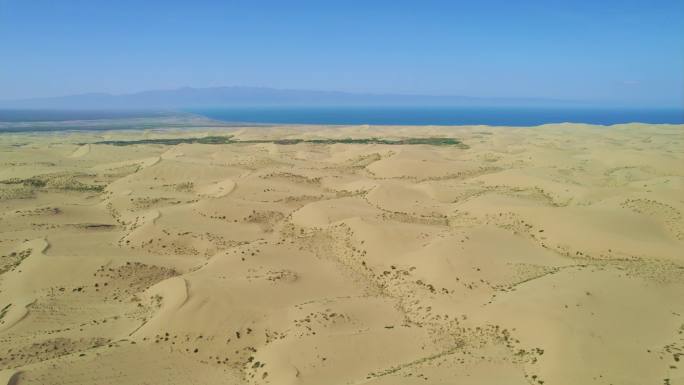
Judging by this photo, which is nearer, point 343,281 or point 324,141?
point 343,281

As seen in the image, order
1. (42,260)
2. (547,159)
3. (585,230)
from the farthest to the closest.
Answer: (547,159)
(585,230)
(42,260)

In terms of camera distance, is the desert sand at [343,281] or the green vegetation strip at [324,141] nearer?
the desert sand at [343,281]

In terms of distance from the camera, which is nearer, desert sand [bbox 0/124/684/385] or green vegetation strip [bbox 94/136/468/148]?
desert sand [bbox 0/124/684/385]

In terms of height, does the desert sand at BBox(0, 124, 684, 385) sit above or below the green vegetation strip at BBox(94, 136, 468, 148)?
below

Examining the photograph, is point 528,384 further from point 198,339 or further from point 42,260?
point 42,260

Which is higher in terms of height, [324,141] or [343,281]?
[324,141]

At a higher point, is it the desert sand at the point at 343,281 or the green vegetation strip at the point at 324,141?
the green vegetation strip at the point at 324,141

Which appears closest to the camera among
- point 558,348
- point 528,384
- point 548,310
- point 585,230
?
point 528,384

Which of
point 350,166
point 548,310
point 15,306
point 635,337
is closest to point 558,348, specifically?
point 548,310
